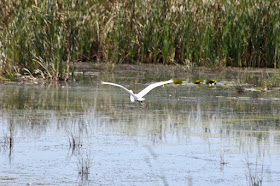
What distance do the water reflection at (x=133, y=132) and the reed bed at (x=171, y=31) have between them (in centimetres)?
378

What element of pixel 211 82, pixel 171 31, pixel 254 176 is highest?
pixel 171 31

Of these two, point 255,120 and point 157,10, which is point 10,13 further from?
point 255,120

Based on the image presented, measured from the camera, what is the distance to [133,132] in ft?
21.6

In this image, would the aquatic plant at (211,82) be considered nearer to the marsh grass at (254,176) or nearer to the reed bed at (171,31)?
the reed bed at (171,31)

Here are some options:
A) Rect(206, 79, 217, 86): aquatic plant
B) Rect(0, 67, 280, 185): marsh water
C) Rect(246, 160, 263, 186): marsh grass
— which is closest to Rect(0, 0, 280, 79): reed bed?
Rect(206, 79, 217, 86): aquatic plant

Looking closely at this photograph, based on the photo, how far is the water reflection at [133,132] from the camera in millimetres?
5047

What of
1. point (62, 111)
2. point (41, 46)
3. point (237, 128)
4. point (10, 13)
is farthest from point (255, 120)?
point (10, 13)

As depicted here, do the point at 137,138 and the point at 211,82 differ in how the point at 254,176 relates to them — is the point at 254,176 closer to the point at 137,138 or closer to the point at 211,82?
the point at 137,138

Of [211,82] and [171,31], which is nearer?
[211,82]

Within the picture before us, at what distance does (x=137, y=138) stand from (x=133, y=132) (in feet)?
1.07

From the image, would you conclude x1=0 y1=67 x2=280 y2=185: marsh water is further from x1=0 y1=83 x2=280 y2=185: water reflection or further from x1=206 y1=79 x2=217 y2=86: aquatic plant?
x1=206 y1=79 x2=217 y2=86: aquatic plant

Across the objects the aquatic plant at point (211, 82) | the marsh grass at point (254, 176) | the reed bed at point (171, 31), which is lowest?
the marsh grass at point (254, 176)

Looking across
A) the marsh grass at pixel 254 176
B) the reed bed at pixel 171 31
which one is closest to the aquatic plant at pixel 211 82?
the reed bed at pixel 171 31

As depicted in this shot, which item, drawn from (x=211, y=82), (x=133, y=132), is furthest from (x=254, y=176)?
(x=211, y=82)
